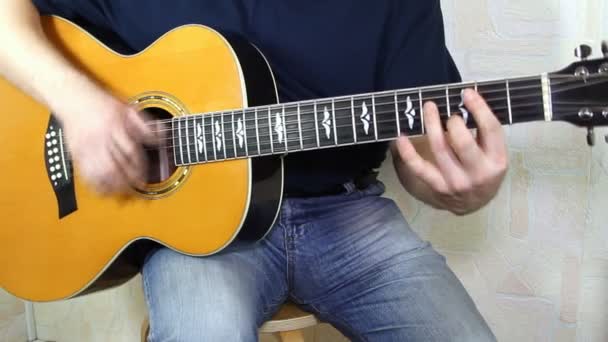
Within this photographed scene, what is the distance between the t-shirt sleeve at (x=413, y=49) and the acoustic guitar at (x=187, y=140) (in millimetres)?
219

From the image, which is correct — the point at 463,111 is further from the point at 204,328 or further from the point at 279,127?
the point at 204,328

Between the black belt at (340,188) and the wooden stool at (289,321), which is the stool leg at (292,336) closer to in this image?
the wooden stool at (289,321)

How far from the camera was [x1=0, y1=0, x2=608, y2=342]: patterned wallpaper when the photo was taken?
43.3 inches

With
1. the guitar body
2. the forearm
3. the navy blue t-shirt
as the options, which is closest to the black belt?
the navy blue t-shirt

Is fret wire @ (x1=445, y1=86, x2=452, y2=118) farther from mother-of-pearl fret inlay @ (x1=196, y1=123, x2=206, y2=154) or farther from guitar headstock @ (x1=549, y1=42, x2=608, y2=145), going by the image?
mother-of-pearl fret inlay @ (x1=196, y1=123, x2=206, y2=154)

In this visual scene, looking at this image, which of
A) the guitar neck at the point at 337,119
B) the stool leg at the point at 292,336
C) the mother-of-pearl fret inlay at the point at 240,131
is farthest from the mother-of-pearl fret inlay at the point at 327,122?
the stool leg at the point at 292,336

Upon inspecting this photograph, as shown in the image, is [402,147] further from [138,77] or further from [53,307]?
[53,307]

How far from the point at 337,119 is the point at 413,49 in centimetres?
26

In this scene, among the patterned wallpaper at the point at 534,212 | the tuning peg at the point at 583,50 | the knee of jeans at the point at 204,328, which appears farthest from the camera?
the patterned wallpaper at the point at 534,212

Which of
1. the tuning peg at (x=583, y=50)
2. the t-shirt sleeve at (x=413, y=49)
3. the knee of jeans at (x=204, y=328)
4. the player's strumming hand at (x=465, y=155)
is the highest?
the t-shirt sleeve at (x=413, y=49)

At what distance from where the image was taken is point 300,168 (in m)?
1.00

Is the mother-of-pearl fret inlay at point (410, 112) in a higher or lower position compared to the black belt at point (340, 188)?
higher

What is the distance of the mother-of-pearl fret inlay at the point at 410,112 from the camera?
77cm

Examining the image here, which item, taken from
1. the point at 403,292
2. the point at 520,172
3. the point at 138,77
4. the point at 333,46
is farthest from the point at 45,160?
the point at 520,172
